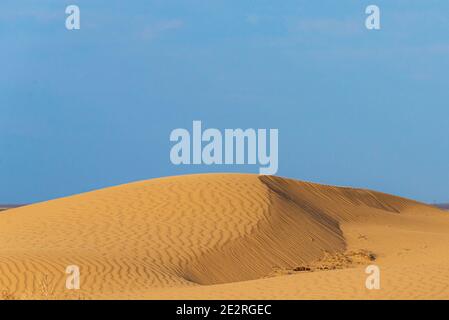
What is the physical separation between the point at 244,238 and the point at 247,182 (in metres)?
6.50

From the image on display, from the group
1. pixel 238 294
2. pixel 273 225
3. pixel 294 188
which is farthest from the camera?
pixel 294 188

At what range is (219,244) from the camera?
2488 centimetres

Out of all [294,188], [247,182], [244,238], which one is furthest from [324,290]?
[294,188]

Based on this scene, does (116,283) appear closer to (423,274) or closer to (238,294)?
(238,294)

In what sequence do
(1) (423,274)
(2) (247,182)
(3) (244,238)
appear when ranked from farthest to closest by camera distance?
(2) (247,182) → (3) (244,238) → (1) (423,274)

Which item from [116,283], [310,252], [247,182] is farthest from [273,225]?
[116,283]

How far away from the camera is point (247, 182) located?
105 feet

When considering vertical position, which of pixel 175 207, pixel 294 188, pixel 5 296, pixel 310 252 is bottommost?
pixel 5 296

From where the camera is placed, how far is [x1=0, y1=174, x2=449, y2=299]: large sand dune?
16.6 meters

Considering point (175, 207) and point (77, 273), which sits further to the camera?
point (175, 207)

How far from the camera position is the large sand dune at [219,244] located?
1664cm

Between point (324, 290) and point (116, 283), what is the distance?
5.80 metres

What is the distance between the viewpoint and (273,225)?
2773 centimetres

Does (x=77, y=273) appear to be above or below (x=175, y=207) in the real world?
below
